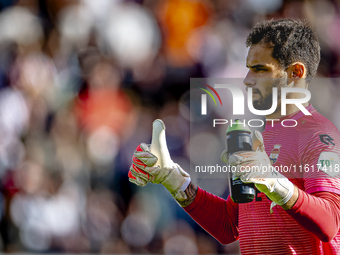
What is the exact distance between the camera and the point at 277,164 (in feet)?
3.88

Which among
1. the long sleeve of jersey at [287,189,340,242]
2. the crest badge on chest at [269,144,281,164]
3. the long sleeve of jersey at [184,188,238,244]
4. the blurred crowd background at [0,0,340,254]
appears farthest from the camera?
the blurred crowd background at [0,0,340,254]

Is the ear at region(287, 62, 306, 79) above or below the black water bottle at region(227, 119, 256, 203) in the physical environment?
above

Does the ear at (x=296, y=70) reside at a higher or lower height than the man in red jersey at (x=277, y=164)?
higher

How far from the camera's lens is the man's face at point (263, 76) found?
4.08 ft

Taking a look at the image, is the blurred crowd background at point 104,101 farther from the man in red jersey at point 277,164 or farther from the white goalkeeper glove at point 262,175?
the white goalkeeper glove at point 262,175

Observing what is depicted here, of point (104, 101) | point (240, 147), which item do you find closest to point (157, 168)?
point (240, 147)

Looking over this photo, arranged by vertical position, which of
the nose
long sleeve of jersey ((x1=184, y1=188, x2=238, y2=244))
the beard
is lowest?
long sleeve of jersey ((x1=184, y1=188, x2=238, y2=244))

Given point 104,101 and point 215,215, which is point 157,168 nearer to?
point 215,215

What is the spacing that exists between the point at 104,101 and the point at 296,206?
8.50ft

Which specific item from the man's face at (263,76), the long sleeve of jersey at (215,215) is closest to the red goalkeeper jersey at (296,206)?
the long sleeve of jersey at (215,215)

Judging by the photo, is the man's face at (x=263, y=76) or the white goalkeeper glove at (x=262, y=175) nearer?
the white goalkeeper glove at (x=262, y=175)

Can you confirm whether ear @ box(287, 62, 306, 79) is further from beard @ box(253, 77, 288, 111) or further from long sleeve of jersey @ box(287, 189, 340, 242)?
long sleeve of jersey @ box(287, 189, 340, 242)

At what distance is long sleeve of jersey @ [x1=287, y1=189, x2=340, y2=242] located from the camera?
962 millimetres

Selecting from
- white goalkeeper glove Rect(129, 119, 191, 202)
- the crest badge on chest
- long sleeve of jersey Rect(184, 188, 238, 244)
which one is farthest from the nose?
long sleeve of jersey Rect(184, 188, 238, 244)
